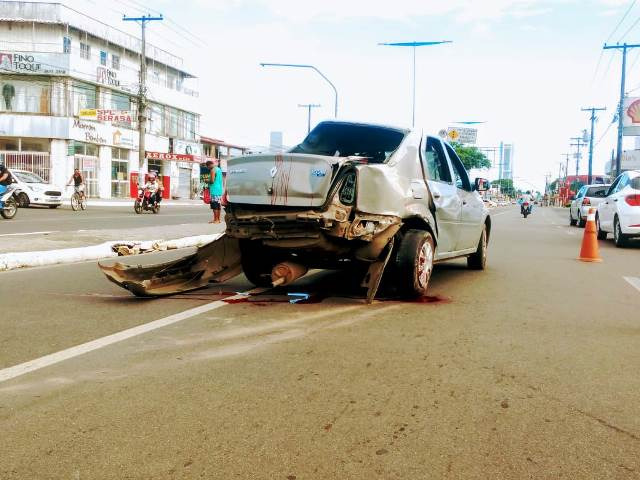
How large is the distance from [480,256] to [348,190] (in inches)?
157

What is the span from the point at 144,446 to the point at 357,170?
3.76m

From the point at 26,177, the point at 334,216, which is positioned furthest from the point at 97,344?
the point at 26,177

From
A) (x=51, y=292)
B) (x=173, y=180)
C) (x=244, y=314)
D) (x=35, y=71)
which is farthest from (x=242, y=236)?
(x=173, y=180)

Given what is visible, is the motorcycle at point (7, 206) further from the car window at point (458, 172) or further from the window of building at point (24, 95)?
the window of building at point (24, 95)

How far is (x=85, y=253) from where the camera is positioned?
1066cm

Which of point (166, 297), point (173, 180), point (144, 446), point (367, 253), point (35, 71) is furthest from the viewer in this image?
point (173, 180)

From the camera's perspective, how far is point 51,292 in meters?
7.28

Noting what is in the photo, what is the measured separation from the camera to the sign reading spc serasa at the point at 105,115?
39.9 metres

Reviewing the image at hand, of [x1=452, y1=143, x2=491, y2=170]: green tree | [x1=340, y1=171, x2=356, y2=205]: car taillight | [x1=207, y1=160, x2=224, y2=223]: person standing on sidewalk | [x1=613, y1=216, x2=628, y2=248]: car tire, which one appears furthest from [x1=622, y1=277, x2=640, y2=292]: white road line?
[x1=452, y1=143, x2=491, y2=170]: green tree

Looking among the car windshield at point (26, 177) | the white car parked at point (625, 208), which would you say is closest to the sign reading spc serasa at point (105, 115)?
the car windshield at point (26, 177)

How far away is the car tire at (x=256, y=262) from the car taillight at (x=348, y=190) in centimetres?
125

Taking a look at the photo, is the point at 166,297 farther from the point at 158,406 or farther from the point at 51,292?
the point at 158,406

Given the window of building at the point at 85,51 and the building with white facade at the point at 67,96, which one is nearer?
the building with white facade at the point at 67,96

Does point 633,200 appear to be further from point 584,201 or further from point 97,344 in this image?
point 97,344
